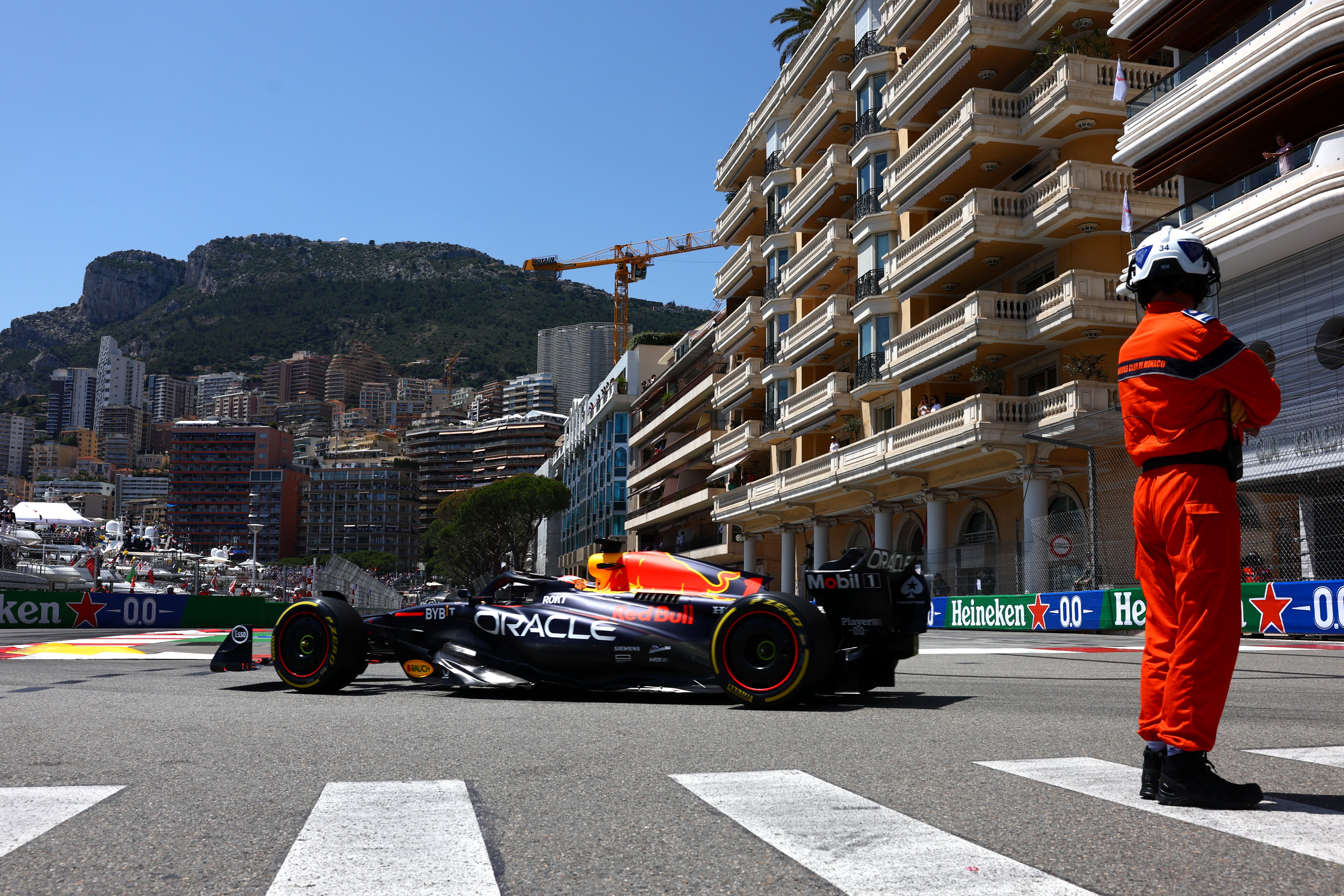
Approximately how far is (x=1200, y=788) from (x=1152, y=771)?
7.2 inches

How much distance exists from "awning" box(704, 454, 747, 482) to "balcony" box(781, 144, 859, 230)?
11.4m

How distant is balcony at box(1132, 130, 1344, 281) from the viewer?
63.9ft

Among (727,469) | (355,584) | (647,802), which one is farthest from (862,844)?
(727,469)

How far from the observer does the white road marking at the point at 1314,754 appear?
461 centimetres

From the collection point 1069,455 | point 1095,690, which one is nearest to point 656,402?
point 1069,455

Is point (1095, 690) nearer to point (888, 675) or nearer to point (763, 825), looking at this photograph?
point (888, 675)

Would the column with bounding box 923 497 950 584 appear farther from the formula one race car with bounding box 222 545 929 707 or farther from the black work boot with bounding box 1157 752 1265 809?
the black work boot with bounding box 1157 752 1265 809

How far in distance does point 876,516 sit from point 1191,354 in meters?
34.3

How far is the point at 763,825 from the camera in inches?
134

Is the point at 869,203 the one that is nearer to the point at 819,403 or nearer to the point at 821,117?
the point at 821,117

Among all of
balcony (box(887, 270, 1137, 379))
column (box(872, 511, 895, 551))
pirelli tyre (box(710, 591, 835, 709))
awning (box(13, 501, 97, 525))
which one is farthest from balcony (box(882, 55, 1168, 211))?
awning (box(13, 501, 97, 525))

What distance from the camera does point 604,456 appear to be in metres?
93.7

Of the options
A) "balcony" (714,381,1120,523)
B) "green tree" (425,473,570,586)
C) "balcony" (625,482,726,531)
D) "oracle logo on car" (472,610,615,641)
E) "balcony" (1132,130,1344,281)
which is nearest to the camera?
"oracle logo on car" (472,610,615,641)

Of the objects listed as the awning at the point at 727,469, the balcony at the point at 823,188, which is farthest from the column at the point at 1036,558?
the awning at the point at 727,469
